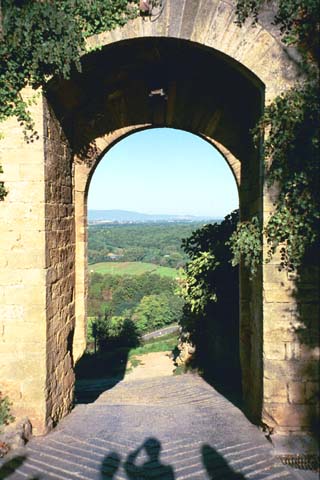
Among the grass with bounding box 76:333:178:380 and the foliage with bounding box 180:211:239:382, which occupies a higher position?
the foliage with bounding box 180:211:239:382

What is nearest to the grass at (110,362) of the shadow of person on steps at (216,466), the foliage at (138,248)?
the shadow of person on steps at (216,466)

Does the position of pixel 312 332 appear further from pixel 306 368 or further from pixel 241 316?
pixel 241 316

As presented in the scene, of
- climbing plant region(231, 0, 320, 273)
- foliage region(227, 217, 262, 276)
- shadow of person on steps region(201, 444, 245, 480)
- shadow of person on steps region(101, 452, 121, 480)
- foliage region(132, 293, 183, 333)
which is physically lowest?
foliage region(132, 293, 183, 333)

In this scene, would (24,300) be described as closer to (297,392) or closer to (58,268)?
(58,268)

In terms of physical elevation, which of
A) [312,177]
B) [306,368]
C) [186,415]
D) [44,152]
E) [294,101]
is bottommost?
[186,415]

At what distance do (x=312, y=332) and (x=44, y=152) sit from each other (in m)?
3.63

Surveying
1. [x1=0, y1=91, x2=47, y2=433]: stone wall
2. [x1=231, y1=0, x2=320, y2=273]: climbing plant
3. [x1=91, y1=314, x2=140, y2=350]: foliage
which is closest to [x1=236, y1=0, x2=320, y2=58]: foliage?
[x1=231, y1=0, x2=320, y2=273]: climbing plant

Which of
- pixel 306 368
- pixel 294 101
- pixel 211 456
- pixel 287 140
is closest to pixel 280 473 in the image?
pixel 211 456

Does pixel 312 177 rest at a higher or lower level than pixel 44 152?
lower

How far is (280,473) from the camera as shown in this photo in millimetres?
4105

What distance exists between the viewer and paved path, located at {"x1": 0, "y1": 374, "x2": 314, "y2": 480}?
13.6 feet

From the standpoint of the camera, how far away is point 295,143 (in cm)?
439

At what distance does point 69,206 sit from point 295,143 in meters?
3.39

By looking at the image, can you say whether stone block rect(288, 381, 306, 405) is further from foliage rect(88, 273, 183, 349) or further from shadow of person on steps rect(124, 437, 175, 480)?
foliage rect(88, 273, 183, 349)
